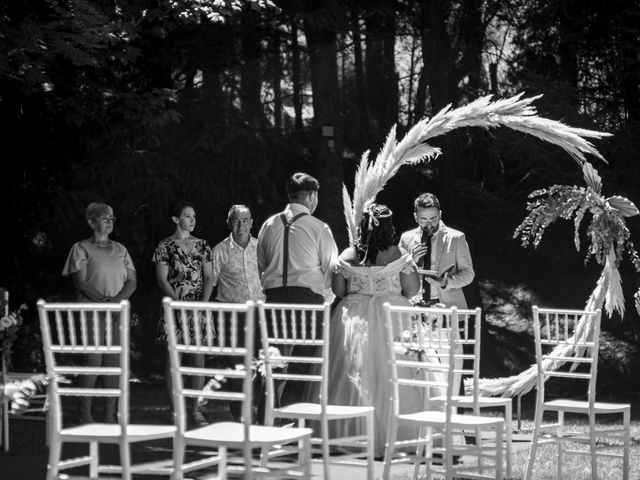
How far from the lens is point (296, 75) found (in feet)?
44.3

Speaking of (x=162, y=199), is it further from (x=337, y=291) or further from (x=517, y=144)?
(x=337, y=291)

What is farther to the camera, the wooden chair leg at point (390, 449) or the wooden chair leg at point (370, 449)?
the wooden chair leg at point (390, 449)

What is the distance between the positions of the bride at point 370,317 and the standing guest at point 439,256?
556 mm

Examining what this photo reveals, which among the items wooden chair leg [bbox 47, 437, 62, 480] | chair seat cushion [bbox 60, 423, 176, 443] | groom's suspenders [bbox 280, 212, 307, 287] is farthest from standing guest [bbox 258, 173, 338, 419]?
wooden chair leg [bbox 47, 437, 62, 480]

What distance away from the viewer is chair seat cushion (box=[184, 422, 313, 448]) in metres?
4.26

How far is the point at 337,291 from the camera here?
22.7 ft

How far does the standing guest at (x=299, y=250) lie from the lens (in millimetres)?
7270

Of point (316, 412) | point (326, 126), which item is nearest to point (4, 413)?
point (316, 412)

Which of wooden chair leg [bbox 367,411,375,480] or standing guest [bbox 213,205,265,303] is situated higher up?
standing guest [bbox 213,205,265,303]

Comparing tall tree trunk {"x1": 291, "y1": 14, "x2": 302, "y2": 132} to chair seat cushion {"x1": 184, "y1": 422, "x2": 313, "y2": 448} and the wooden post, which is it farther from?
chair seat cushion {"x1": 184, "y1": 422, "x2": 313, "y2": 448}

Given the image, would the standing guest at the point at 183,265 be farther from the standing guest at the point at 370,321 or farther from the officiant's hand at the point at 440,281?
the officiant's hand at the point at 440,281

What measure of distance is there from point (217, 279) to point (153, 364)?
533cm

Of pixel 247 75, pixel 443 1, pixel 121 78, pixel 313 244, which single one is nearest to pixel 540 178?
pixel 443 1

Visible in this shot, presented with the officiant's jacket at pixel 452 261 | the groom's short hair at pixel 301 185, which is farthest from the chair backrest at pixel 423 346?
the groom's short hair at pixel 301 185
